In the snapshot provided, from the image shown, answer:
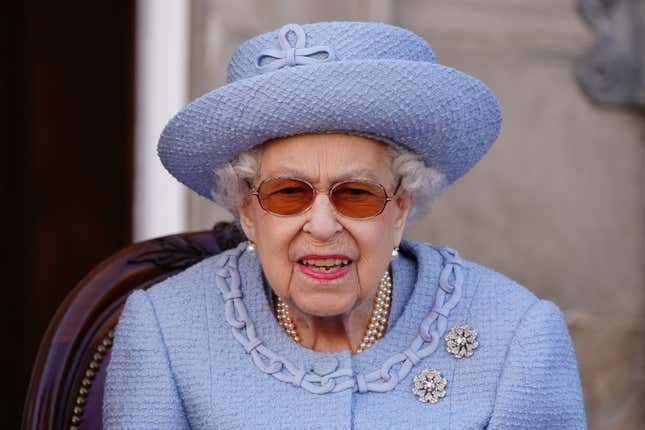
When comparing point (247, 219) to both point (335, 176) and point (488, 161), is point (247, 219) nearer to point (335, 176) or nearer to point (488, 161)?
point (335, 176)

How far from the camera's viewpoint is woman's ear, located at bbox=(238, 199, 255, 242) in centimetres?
272

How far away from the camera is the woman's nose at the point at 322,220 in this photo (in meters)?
2.48

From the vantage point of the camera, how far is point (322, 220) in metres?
2.48

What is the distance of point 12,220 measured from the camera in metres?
5.21

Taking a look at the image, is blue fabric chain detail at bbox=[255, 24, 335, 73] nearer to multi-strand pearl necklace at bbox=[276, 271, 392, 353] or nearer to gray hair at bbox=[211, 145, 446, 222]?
gray hair at bbox=[211, 145, 446, 222]

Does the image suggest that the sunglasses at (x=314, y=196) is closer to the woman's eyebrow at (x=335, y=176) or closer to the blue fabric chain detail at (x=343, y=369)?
the woman's eyebrow at (x=335, y=176)

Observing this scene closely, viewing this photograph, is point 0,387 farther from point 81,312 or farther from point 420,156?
point 420,156

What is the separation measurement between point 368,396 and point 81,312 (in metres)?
0.75

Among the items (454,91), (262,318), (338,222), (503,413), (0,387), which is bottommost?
(0,387)

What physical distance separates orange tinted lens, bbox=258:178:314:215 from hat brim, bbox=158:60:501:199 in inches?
4.0

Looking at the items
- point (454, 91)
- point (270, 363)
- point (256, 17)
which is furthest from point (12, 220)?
point (454, 91)

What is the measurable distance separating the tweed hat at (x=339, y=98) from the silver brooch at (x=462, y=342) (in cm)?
40

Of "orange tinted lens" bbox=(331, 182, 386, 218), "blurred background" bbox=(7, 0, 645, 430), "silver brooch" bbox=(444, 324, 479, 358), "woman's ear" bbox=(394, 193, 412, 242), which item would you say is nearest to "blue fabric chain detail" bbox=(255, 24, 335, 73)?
"orange tinted lens" bbox=(331, 182, 386, 218)

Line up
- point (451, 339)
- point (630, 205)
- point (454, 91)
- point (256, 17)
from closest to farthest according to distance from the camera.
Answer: point (454, 91)
point (451, 339)
point (256, 17)
point (630, 205)
